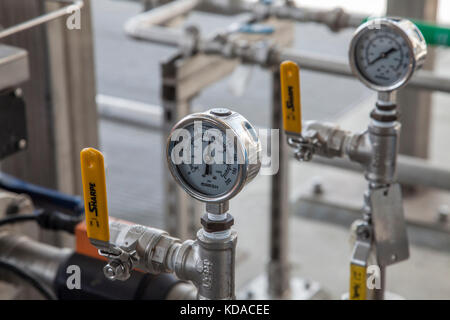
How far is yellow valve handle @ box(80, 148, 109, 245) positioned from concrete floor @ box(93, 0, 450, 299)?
4.91ft

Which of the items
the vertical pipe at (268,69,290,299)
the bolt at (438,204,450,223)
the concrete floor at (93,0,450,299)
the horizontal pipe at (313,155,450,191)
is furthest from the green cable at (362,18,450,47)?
the bolt at (438,204,450,223)

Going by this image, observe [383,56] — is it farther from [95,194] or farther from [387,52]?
[95,194]

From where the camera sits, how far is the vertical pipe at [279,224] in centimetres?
206

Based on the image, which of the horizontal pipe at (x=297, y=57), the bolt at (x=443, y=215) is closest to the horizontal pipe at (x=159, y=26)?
the horizontal pipe at (x=297, y=57)

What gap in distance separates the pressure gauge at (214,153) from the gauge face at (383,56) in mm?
394

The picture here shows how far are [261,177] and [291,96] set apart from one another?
2216 millimetres

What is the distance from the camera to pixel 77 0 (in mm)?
1435

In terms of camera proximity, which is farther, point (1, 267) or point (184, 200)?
point (184, 200)

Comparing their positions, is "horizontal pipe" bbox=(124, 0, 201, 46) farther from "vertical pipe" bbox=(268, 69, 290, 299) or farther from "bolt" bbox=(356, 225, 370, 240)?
"bolt" bbox=(356, 225, 370, 240)

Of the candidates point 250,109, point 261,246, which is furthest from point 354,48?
point 250,109

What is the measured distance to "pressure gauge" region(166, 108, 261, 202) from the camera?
0.82 meters
